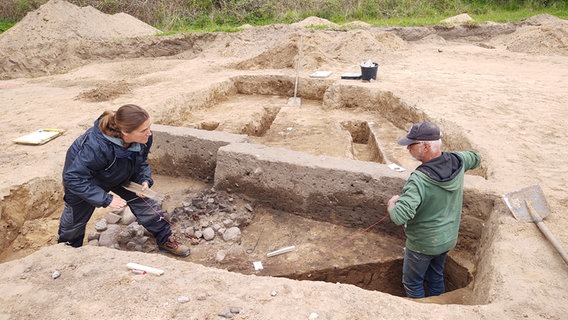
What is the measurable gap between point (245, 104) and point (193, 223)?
14.9 ft

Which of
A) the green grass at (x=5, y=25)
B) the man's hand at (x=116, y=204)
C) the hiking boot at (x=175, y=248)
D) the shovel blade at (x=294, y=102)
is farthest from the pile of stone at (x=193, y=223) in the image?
the green grass at (x=5, y=25)

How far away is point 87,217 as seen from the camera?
10.8 feet

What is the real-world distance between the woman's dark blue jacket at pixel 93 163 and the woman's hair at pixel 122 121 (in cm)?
6

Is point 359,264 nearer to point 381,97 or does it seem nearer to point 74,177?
point 74,177

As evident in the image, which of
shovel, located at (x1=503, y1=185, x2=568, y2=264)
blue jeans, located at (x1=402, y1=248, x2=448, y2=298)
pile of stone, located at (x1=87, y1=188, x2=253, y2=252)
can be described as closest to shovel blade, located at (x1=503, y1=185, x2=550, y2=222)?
shovel, located at (x1=503, y1=185, x2=568, y2=264)

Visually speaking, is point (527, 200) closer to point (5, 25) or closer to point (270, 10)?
point (270, 10)

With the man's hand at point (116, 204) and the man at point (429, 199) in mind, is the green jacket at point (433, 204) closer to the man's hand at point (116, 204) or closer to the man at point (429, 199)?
the man at point (429, 199)

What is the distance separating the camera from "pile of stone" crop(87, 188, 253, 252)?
395cm

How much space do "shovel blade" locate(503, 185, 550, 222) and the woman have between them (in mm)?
3106

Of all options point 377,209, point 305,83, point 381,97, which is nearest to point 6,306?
point 377,209

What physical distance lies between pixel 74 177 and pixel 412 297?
2.96 m

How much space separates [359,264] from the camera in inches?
146

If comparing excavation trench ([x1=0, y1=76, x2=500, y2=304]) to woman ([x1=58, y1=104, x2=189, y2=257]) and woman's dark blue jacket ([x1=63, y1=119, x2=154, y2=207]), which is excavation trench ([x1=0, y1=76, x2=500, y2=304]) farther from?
woman's dark blue jacket ([x1=63, y1=119, x2=154, y2=207])

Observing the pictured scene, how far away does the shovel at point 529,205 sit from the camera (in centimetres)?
299
